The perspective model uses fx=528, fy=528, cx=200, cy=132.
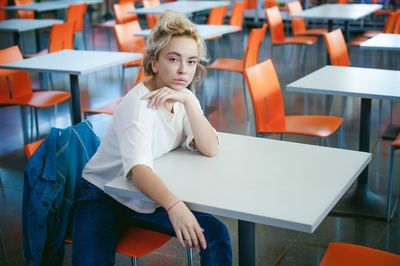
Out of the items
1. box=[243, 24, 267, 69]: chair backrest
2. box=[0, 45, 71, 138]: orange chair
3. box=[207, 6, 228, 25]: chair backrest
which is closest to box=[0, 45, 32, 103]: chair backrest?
box=[0, 45, 71, 138]: orange chair

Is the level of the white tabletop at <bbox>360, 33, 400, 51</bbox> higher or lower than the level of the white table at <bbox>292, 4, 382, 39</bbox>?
lower

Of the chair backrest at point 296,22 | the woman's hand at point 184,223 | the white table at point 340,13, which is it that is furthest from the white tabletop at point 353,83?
the chair backrest at point 296,22

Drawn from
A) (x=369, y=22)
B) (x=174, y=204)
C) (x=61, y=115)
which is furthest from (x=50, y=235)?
(x=369, y=22)

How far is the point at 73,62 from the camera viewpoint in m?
3.78

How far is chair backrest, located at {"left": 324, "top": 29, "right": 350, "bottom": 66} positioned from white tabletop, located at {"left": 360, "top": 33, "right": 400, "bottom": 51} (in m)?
0.18

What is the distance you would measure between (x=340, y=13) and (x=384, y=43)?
7.53 feet

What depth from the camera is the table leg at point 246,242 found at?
5.53ft

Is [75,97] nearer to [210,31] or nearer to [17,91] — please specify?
[17,91]

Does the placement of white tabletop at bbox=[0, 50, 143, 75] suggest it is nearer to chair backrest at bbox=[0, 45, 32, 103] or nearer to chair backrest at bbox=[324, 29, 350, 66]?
chair backrest at bbox=[0, 45, 32, 103]

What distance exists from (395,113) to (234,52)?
11.9ft

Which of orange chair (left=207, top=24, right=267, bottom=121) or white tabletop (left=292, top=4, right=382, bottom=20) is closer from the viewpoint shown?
orange chair (left=207, top=24, right=267, bottom=121)

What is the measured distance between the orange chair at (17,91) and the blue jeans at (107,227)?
2.23 meters

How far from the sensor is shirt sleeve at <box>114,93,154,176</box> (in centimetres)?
168

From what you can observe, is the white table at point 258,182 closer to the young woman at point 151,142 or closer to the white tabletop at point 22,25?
the young woman at point 151,142
